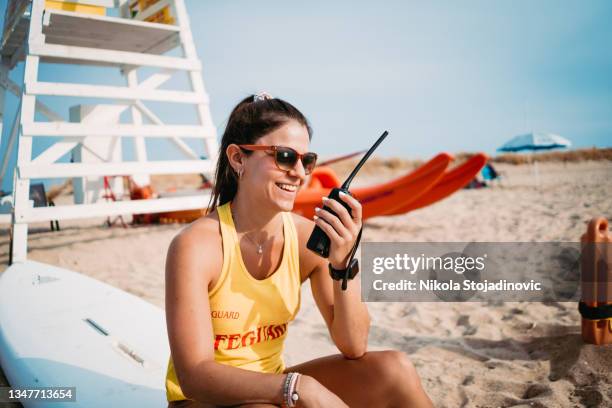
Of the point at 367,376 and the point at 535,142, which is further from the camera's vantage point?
the point at 535,142

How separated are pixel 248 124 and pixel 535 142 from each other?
58.8 ft

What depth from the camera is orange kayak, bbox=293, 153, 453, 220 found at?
6.36m

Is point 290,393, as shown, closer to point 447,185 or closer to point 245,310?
point 245,310

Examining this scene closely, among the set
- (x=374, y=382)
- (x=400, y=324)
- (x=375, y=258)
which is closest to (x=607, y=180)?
(x=375, y=258)

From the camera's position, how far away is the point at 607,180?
9617 millimetres

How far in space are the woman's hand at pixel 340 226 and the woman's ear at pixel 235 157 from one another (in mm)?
347

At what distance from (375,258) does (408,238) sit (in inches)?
46.1

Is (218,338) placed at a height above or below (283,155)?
below

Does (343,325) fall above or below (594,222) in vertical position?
below

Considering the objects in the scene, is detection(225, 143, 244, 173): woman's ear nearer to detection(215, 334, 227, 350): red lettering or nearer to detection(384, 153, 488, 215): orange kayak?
detection(215, 334, 227, 350): red lettering

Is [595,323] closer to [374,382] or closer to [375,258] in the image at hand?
[374,382]

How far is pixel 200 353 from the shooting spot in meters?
1.18

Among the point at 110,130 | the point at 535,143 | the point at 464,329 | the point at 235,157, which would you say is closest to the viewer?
the point at 235,157

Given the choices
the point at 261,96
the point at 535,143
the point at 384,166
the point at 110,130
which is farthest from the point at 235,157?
the point at 384,166
